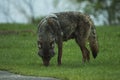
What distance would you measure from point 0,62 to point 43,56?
79.8 inches

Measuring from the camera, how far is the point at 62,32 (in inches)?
834

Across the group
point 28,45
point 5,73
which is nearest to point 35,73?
point 5,73

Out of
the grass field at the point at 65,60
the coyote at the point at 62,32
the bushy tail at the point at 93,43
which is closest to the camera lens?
the grass field at the point at 65,60

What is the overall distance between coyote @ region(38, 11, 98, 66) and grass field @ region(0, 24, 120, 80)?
0.46 m

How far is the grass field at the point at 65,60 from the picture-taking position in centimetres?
1858

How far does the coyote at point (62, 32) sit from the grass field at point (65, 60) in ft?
1.50

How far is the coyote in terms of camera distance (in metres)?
20.3

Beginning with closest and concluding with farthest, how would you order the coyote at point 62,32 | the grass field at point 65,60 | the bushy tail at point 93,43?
the grass field at point 65,60 → the coyote at point 62,32 → the bushy tail at point 93,43

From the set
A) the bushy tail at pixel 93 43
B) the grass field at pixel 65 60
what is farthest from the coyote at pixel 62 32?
the grass field at pixel 65 60

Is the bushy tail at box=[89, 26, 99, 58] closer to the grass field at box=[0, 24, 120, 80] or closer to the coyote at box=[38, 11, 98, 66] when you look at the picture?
the coyote at box=[38, 11, 98, 66]

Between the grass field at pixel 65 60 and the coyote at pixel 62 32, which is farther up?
the coyote at pixel 62 32

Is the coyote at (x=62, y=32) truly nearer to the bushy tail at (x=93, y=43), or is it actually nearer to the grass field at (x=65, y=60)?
the bushy tail at (x=93, y=43)

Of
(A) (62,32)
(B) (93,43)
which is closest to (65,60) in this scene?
(B) (93,43)

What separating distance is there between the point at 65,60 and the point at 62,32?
1.53 m
